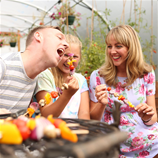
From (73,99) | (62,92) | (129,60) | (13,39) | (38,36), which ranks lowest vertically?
(73,99)

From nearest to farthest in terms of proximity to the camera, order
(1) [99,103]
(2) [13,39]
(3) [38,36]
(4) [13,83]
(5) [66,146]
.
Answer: (5) [66,146] → (4) [13,83] → (3) [38,36] → (1) [99,103] → (2) [13,39]

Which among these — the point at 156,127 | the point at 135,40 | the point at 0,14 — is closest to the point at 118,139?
the point at 156,127

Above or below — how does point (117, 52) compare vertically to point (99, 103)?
above

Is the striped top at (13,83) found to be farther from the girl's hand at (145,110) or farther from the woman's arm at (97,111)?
the girl's hand at (145,110)

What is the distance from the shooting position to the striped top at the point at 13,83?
3.94ft

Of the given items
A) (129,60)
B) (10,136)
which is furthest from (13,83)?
(129,60)

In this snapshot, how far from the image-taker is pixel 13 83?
122 centimetres

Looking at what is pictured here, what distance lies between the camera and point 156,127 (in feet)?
5.62

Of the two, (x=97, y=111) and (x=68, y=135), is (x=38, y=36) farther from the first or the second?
(x=68, y=135)

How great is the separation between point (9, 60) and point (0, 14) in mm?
7548

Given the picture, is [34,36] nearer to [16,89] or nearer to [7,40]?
[16,89]

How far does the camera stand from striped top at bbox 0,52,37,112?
3.94 ft

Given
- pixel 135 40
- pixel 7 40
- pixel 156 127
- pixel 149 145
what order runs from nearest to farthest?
1. pixel 149 145
2. pixel 156 127
3. pixel 135 40
4. pixel 7 40

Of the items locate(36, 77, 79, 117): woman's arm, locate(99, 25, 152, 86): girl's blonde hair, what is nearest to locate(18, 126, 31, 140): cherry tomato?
locate(36, 77, 79, 117): woman's arm
